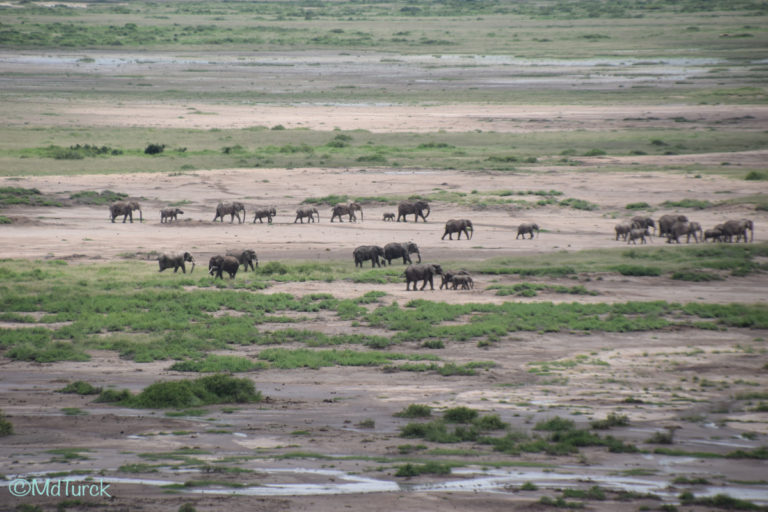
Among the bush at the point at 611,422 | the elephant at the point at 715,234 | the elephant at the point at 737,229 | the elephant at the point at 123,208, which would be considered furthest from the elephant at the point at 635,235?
the elephant at the point at 123,208

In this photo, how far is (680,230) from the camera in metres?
38.1

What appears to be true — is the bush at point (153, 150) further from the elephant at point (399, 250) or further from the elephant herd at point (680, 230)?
the elephant herd at point (680, 230)

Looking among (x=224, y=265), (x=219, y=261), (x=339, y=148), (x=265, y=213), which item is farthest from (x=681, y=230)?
(x=339, y=148)

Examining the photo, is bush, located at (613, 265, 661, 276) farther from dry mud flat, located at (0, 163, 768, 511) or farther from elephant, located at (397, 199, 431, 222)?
Result: elephant, located at (397, 199, 431, 222)

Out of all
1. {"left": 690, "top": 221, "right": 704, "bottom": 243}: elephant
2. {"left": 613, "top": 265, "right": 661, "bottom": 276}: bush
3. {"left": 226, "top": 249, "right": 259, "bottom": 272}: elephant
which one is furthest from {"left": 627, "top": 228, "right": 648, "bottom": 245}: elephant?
{"left": 226, "top": 249, "right": 259, "bottom": 272}: elephant

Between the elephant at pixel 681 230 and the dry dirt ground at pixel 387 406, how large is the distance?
26.0 inches

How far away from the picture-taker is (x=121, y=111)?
78000 millimetres

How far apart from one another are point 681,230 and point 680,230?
1.5 inches

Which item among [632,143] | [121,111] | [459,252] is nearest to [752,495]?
[459,252]

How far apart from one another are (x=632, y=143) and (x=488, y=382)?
144 ft

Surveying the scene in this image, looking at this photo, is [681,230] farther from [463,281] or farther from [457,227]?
[463,281]

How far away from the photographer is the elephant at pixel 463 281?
30781 mm

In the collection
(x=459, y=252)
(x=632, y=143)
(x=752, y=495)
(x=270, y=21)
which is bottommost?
(x=752, y=495)

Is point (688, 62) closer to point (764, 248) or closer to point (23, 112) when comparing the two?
point (23, 112)
